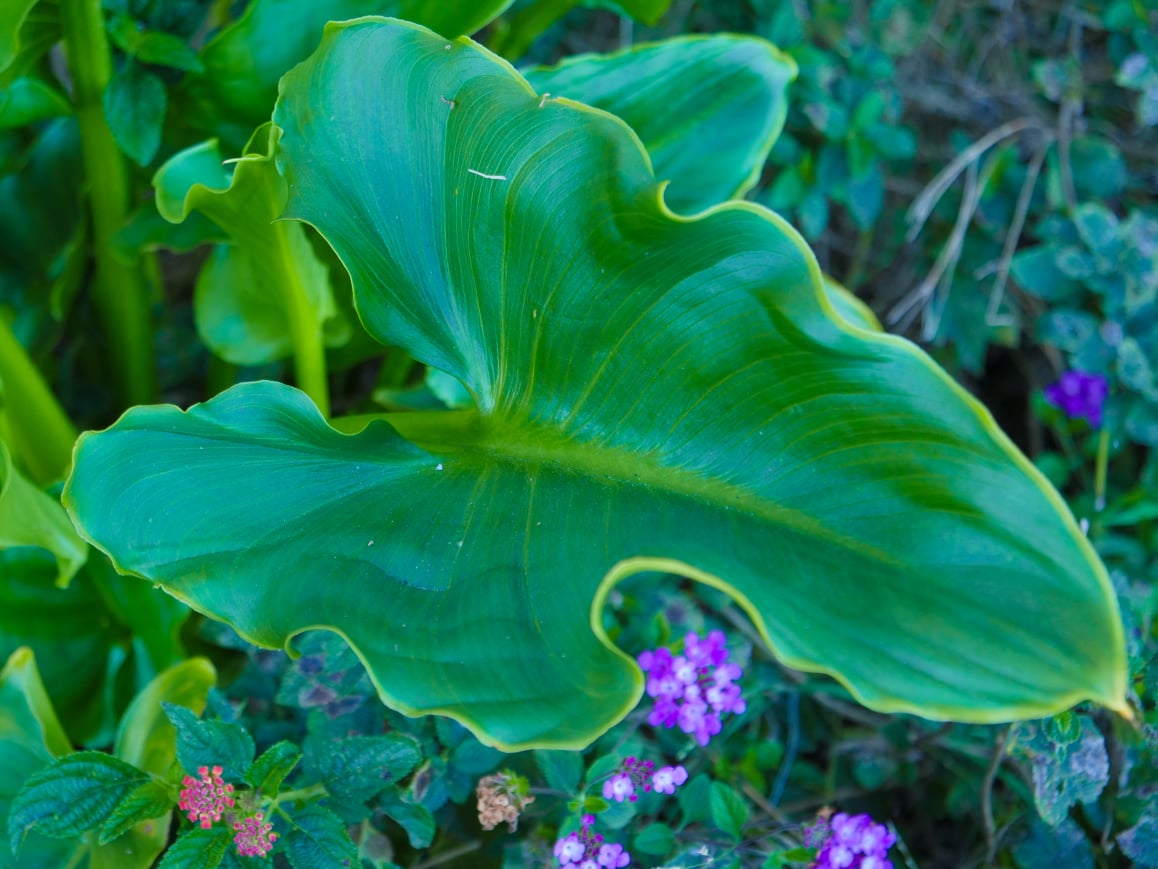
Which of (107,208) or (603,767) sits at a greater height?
(107,208)

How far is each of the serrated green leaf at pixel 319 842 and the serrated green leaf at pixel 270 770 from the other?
0.09 feet

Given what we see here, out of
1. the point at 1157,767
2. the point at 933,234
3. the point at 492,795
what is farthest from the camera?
the point at 933,234

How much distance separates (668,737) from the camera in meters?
0.83

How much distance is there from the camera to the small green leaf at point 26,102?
2.73 feet

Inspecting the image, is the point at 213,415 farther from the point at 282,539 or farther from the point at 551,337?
the point at 551,337

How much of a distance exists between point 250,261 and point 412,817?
0.44 meters

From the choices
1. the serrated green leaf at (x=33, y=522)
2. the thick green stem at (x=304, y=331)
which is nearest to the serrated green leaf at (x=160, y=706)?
the serrated green leaf at (x=33, y=522)

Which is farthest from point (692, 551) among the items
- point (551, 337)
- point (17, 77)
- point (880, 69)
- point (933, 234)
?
point (933, 234)

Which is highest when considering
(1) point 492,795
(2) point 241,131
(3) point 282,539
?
(2) point 241,131

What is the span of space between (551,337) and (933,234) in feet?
2.83

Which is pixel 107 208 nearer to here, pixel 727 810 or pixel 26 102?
pixel 26 102

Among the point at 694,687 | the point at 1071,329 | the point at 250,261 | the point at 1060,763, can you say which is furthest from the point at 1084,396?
the point at 250,261

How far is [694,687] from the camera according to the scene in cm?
70

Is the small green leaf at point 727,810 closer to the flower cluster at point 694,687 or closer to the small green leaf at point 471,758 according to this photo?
the flower cluster at point 694,687
